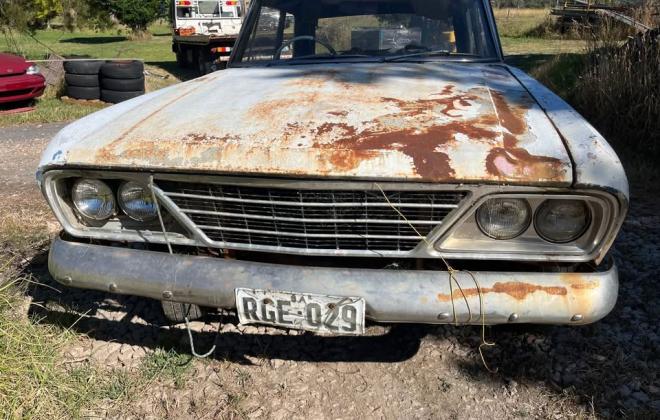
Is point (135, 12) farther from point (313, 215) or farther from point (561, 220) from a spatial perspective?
point (561, 220)

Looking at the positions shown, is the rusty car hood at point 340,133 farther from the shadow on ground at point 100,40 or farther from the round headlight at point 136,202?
the shadow on ground at point 100,40

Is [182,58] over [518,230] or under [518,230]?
under

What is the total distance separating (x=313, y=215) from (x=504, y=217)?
0.66 meters

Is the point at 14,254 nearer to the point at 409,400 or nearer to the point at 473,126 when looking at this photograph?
the point at 409,400

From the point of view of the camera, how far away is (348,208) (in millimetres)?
1918

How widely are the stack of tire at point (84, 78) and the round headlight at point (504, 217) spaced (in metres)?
9.72

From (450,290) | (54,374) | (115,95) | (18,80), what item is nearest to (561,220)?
(450,290)

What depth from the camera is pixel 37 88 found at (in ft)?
31.2

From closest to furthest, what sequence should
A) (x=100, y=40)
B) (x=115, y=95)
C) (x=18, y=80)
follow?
(x=18, y=80)
(x=115, y=95)
(x=100, y=40)

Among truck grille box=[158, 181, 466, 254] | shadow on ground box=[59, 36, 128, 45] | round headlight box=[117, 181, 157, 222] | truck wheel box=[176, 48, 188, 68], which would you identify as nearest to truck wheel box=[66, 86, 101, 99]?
truck wheel box=[176, 48, 188, 68]

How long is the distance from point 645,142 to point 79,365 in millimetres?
5265

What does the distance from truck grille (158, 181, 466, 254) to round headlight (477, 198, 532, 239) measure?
14 cm

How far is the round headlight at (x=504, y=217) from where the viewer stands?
1917 mm

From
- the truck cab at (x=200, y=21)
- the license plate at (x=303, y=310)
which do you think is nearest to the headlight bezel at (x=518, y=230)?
the license plate at (x=303, y=310)
